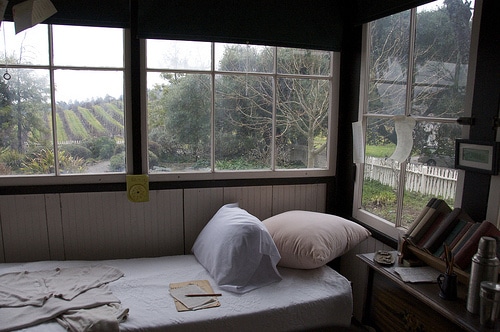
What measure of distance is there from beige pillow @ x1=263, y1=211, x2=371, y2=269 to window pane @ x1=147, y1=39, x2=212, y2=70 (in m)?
1.16

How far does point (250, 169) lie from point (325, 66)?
3.06 ft

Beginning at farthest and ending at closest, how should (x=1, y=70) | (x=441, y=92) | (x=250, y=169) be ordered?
(x=250, y=169), (x=1, y=70), (x=441, y=92)

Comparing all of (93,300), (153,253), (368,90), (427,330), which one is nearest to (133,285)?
(93,300)

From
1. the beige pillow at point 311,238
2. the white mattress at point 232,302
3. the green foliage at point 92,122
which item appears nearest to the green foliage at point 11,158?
the green foliage at point 92,122

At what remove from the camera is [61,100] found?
2328 mm

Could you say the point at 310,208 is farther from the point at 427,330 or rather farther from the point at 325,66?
the point at 427,330

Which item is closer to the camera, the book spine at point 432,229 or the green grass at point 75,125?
the book spine at point 432,229

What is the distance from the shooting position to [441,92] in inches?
74.7

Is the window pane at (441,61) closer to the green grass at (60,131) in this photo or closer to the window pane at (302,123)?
the window pane at (302,123)

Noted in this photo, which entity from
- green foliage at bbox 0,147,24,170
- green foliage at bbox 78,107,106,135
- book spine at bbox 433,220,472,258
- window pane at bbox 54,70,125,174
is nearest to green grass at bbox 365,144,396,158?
book spine at bbox 433,220,472,258

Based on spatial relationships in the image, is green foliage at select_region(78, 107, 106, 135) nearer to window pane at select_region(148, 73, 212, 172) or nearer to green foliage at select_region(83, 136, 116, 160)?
green foliage at select_region(83, 136, 116, 160)

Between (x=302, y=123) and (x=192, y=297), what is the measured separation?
4.80 ft

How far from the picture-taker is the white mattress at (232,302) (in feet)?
5.58

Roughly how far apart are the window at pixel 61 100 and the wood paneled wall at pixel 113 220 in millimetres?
211
